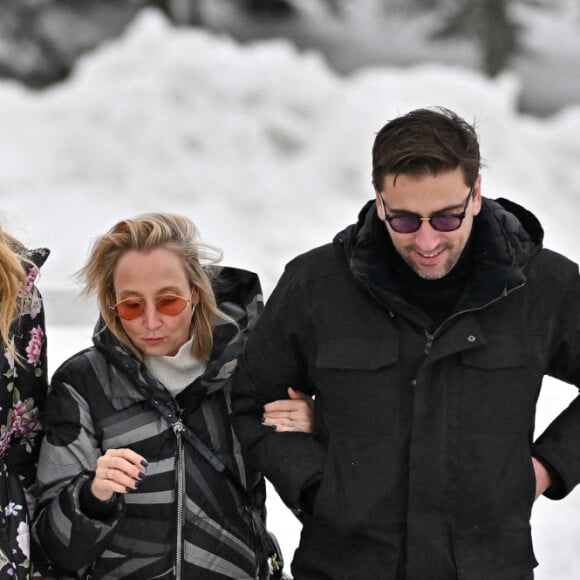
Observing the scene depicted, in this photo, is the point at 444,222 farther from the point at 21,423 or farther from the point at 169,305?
the point at 21,423

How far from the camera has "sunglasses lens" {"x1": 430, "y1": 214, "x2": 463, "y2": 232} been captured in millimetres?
2051

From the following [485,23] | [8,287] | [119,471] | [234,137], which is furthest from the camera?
[234,137]

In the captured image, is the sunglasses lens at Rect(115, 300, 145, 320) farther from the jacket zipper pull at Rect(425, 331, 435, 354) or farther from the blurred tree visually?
the blurred tree

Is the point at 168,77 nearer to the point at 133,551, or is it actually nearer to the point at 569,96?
the point at 569,96

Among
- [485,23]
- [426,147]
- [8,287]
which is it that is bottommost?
[8,287]

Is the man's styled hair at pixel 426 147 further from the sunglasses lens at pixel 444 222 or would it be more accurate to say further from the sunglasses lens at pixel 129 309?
the sunglasses lens at pixel 129 309

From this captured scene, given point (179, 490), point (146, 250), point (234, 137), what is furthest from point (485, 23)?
point (179, 490)

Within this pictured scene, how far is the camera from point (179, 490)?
8.13 feet

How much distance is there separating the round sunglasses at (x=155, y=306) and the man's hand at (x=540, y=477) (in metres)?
0.85

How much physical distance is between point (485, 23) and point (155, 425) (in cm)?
622

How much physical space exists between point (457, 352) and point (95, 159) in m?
6.98

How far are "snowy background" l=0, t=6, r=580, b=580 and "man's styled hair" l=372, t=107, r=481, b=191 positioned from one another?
20.0ft

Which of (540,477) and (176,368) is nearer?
(540,477)

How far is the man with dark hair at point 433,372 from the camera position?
6.86ft
